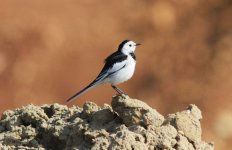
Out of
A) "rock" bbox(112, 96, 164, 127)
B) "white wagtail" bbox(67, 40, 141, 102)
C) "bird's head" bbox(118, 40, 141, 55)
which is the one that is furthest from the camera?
"bird's head" bbox(118, 40, 141, 55)

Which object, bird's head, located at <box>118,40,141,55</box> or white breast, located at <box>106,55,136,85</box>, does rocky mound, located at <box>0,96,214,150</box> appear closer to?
white breast, located at <box>106,55,136,85</box>

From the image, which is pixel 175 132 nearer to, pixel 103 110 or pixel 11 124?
pixel 103 110

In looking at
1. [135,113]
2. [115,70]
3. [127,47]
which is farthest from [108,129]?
[127,47]

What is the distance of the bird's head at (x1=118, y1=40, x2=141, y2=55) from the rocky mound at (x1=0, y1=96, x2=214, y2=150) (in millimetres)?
1270

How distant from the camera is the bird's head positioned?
1261 cm

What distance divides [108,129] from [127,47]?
2288 millimetres

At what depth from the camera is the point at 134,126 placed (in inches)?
406

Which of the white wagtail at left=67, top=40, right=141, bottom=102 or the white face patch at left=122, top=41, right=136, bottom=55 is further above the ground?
the white face patch at left=122, top=41, right=136, bottom=55

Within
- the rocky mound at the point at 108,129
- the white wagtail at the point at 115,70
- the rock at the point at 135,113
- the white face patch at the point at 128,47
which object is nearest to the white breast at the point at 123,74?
Result: the white wagtail at the point at 115,70

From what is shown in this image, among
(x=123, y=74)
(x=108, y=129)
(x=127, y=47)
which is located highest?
(x=127, y=47)

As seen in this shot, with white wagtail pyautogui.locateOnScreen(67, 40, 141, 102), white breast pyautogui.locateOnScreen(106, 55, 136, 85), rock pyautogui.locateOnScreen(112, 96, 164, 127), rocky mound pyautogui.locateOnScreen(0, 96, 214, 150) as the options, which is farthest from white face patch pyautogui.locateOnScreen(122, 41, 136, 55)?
rock pyautogui.locateOnScreen(112, 96, 164, 127)

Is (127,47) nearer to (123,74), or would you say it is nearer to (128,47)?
(128,47)

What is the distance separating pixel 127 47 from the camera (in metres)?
12.7

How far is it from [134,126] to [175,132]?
0.53 metres
